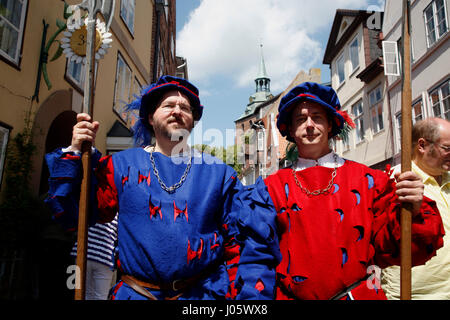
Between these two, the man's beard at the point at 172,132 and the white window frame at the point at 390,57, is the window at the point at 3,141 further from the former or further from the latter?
the white window frame at the point at 390,57

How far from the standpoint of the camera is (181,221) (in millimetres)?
1782

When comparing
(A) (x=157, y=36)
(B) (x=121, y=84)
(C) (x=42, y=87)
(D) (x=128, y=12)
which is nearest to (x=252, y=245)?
(C) (x=42, y=87)

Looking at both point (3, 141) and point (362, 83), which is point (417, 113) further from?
point (3, 141)

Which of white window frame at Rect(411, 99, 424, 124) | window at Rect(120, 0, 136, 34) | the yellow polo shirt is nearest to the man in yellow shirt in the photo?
the yellow polo shirt

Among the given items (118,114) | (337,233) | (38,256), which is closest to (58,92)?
(38,256)

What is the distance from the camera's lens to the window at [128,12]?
888cm

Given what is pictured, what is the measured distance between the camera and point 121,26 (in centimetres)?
886

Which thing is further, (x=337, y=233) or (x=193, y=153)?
(x=193, y=153)

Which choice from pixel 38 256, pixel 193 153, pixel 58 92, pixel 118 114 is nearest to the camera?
pixel 193 153

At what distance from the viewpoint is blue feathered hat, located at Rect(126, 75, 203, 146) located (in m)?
2.24

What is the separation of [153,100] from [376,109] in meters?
13.7

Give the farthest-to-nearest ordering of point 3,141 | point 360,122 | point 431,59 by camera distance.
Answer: point 360,122, point 431,59, point 3,141
